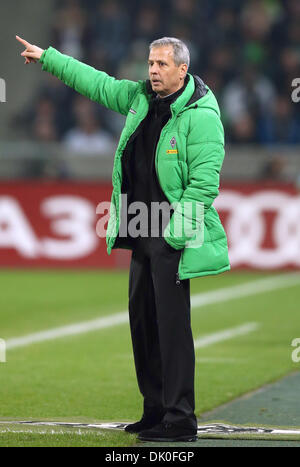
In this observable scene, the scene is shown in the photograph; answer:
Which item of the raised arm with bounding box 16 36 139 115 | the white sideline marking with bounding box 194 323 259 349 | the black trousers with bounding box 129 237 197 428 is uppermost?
the raised arm with bounding box 16 36 139 115

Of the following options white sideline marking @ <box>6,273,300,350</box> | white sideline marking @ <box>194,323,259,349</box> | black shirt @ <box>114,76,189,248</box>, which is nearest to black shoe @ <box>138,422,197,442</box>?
black shirt @ <box>114,76,189,248</box>

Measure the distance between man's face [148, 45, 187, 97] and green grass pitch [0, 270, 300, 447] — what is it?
1.95 meters

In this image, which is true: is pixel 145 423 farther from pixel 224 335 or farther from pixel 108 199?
Result: pixel 108 199

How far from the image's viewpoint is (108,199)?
17.5m

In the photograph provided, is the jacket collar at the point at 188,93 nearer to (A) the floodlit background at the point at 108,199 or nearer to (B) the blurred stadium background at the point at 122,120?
(A) the floodlit background at the point at 108,199

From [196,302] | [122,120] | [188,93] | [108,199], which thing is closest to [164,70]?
[188,93]

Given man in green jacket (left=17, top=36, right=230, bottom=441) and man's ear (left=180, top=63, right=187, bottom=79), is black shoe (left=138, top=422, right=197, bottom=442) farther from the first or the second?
man's ear (left=180, top=63, right=187, bottom=79)

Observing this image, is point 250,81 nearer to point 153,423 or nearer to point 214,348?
point 214,348

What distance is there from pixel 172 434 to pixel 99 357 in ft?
11.9

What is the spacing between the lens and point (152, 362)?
6496mm

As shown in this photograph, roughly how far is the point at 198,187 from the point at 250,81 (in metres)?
13.8

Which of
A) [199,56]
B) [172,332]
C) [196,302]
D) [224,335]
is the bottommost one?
[224,335]

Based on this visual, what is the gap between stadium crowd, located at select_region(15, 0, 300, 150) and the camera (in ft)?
62.9
